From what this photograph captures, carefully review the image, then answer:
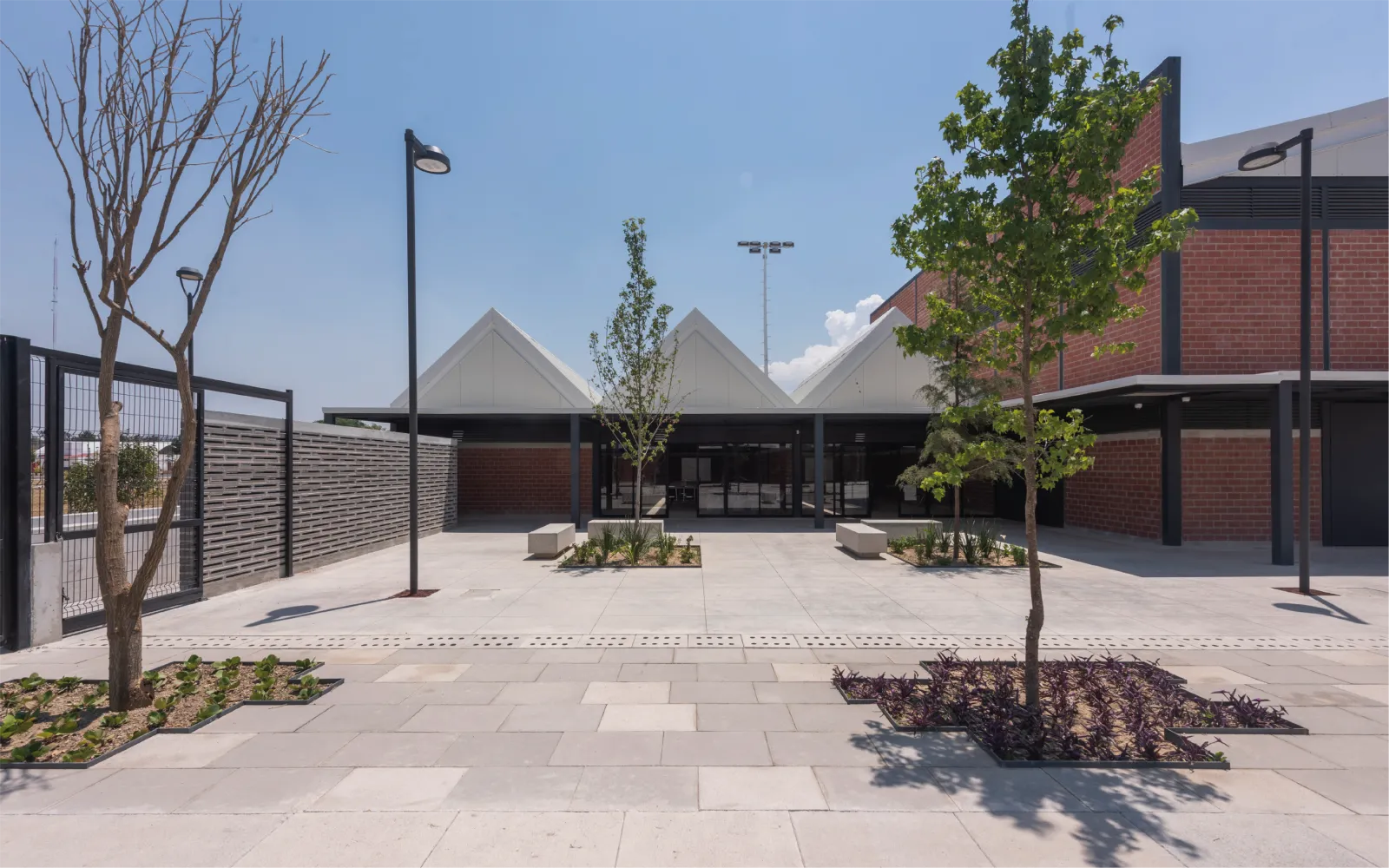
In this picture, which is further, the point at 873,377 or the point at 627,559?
the point at 873,377

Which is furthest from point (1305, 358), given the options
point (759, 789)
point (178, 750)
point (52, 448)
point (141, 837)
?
point (52, 448)

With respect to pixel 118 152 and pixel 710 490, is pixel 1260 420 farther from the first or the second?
pixel 118 152

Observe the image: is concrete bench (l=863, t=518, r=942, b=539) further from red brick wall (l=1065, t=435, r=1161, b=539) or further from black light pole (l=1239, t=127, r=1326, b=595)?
black light pole (l=1239, t=127, r=1326, b=595)

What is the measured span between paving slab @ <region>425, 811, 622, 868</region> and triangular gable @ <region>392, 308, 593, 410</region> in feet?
63.1

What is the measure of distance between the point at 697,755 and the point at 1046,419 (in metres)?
4.12

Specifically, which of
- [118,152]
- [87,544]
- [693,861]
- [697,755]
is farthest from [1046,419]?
[87,544]

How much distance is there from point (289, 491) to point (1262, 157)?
18.2 m

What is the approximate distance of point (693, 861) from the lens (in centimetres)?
329

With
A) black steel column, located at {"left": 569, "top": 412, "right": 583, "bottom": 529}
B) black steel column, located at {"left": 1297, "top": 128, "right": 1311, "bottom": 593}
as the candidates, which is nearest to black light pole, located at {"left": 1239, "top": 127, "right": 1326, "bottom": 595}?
black steel column, located at {"left": 1297, "top": 128, "right": 1311, "bottom": 593}

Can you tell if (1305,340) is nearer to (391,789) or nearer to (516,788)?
(516,788)

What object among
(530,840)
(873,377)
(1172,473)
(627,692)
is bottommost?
(627,692)

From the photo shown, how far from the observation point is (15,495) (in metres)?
6.99

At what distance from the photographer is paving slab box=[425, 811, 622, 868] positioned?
3293 millimetres

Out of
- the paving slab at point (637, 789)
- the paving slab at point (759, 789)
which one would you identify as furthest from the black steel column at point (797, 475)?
the paving slab at point (637, 789)
